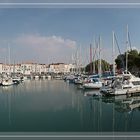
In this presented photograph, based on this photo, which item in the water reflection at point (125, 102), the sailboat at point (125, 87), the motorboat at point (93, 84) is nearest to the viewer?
the water reflection at point (125, 102)

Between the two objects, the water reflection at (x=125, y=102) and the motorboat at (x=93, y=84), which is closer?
the water reflection at (x=125, y=102)

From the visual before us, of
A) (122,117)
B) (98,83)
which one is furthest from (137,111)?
(98,83)

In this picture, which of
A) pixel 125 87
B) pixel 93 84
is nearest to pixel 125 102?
pixel 125 87

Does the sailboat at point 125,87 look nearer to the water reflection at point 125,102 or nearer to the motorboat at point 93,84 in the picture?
the water reflection at point 125,102

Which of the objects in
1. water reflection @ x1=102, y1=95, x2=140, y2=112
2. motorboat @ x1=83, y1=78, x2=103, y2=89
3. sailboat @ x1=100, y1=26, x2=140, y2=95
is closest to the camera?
water reflection @ x1=102, y1=95, x2=140, y2=112

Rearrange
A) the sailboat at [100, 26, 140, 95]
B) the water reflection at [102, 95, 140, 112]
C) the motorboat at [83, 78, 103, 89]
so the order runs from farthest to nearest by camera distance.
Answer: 1. the motorboat at [83, 78, 103, 89]
2. the sailboat at [100, 26, 140, 95]
3. the water reflection at [102, 95, 140, 112]

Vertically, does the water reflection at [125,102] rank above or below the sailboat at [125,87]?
below

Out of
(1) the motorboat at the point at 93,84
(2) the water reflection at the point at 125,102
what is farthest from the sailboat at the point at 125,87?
(1) the motorboat at the point at 93,84

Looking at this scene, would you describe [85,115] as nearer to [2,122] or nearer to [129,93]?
[2,122]

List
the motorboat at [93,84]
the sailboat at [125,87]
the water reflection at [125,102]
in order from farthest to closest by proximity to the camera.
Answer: the motorboat at [93,84]
the sailboat at [125,87]
the water reflection at [125,102]

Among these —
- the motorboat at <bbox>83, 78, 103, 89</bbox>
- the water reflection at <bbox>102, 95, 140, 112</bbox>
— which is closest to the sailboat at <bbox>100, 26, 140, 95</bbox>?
the water reflection at <bbox>102, 95, 140, 112</bbox>

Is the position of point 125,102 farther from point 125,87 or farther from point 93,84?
point 93,84

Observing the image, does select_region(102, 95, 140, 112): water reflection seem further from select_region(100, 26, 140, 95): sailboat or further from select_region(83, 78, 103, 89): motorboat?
select_region(83, 78, 103, 89): motorboat

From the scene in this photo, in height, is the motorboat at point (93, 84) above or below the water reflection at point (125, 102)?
above
